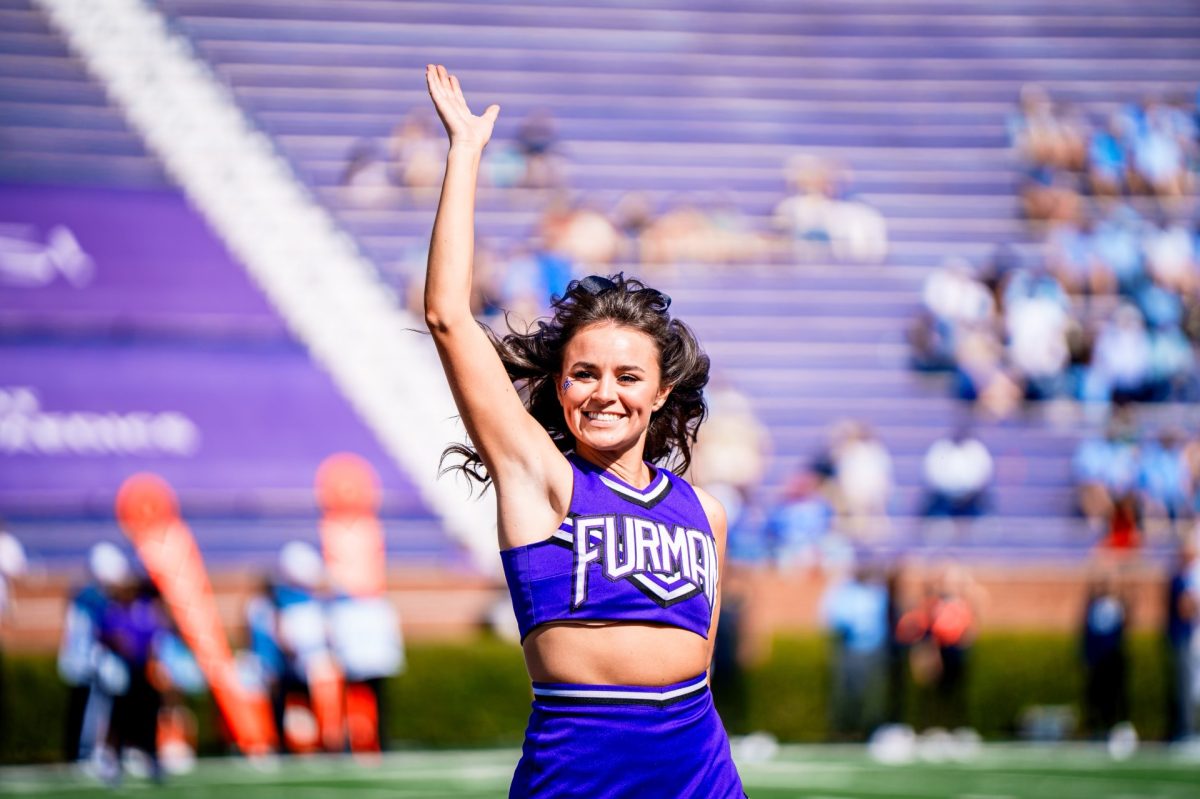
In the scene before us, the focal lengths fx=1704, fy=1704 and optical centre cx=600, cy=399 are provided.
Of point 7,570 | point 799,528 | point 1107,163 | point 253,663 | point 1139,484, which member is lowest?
point 253,663

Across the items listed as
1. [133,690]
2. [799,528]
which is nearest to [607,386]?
[133,690]

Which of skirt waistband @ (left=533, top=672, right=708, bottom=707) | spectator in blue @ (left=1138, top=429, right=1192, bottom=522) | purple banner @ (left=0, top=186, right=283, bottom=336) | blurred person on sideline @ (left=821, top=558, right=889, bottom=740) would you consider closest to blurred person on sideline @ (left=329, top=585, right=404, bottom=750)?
blurred person on sideline @ (left=821, top=558, right=889, bottom=740)

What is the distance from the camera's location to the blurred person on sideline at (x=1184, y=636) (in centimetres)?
1376

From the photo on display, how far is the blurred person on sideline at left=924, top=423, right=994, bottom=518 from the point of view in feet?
57.7

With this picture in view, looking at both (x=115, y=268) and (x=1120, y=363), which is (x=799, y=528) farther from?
(x=115, y=268)

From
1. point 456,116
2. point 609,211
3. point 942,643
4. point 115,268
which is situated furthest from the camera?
point 609,211

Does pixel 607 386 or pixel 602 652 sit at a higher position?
pixel 607 386

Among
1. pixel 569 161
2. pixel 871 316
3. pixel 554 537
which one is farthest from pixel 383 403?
pixel 554 537

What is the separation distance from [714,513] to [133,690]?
8.95 m

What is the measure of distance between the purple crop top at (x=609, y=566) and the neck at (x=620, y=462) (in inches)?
1.0

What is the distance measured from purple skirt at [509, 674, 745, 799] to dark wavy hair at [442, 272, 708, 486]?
0.50 metres

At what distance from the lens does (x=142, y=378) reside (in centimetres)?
1766

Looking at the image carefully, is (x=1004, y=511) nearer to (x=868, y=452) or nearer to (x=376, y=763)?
(x=868, y=452)

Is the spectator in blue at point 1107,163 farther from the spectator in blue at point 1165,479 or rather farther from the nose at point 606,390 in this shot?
the nose at point 606,390
